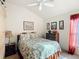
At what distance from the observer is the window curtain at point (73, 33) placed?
449cm

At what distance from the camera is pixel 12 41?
513 centimetres

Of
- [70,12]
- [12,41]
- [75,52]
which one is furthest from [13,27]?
[75,52]

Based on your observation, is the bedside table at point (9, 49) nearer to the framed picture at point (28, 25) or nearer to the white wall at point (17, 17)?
the white wall at point (17, 17)

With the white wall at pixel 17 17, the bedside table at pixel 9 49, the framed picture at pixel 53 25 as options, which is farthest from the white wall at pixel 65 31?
the bedside table at pixel 9 49

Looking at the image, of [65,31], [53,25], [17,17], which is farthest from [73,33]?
[17,17]

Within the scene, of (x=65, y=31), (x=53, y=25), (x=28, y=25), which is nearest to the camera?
(x=65, y=31)

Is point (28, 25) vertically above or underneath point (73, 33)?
above

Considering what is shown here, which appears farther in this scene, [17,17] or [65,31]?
[17,17]

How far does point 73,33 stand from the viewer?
461 centimetres

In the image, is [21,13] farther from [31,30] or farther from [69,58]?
[69,58]

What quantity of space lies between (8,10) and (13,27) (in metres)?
1.00

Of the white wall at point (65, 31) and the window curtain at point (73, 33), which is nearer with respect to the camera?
the window curtain at point (73, 33)

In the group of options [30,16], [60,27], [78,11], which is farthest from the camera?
[30,16]

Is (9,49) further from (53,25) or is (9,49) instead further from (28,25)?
(53,25)
